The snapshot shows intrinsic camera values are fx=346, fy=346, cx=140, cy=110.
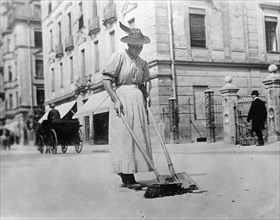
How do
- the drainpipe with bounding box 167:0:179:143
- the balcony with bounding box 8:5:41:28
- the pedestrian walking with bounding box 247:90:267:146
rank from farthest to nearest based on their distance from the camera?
the balcony with bounding box 8:5:41:28 → the pedestrian walking with bounding box 247:90:267:146 → the drainpipe with bounding box 167:0:179:143

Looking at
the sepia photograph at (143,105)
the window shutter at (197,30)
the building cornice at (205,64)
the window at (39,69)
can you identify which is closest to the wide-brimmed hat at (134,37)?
the sepia photograph at (143,105)

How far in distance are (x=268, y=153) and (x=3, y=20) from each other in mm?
2144

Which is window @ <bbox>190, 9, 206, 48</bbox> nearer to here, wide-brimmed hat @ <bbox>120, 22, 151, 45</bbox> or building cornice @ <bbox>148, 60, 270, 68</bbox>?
building cornice @ <bbox>148, 60, 270, 68</bbox>

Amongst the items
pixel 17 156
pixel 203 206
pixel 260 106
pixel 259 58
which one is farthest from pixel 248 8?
Answer: pixel 17 156

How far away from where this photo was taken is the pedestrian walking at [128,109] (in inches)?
76.3

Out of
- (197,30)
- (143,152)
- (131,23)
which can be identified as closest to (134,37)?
(131,23)

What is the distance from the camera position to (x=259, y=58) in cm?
187

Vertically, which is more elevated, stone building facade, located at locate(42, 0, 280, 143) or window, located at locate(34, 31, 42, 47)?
window, located at locate(34, 31, 42, 47)

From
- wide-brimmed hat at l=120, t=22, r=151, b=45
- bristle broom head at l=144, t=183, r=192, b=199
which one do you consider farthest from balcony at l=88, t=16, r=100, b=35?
bristle broom head at l=144, t=183, r=192, b=199

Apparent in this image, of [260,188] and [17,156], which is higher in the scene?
[17,156]

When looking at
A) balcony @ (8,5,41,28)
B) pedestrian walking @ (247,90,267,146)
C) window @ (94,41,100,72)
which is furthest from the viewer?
balcony @ (8,5,41,28)

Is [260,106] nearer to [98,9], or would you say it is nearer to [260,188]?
[260,188]

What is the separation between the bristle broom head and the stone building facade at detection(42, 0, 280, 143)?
1.14ft

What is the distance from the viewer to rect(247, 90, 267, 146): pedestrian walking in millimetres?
1957
